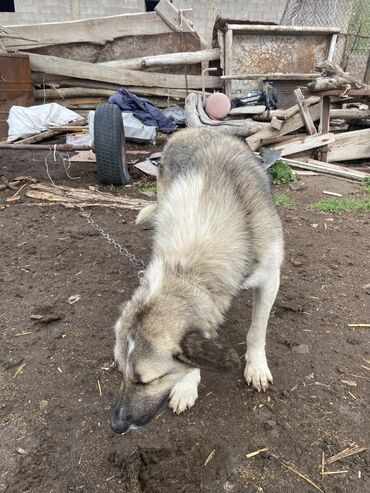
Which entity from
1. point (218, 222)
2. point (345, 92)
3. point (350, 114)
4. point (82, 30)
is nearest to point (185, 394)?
point (218, 222)

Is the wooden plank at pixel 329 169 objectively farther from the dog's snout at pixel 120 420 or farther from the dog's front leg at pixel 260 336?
the dog's snout at pixel 120 420

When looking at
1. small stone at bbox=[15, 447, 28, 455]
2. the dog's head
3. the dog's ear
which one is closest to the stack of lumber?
the dog's head

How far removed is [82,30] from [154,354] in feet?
36.5

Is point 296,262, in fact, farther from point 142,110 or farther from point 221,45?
point 221,45

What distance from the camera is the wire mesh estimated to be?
1183 cm

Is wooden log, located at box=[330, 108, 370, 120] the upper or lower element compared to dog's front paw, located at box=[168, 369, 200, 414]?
upper

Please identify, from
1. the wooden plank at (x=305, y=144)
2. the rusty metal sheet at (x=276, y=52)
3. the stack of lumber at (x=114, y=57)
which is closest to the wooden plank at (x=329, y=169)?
the wooden plank at (x=305, y=144)

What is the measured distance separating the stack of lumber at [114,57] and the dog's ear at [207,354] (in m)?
9.36

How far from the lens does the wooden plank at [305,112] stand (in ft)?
25.6

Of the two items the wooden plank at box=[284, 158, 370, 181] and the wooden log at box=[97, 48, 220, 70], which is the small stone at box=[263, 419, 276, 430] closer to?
the wooden plank at box=[284, 158, 370, 181]

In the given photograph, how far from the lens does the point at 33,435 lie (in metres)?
2.58

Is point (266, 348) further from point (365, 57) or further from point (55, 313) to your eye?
point (365, 57)

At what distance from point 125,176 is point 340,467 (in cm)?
536

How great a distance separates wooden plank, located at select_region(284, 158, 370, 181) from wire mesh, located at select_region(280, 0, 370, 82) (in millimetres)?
5563
